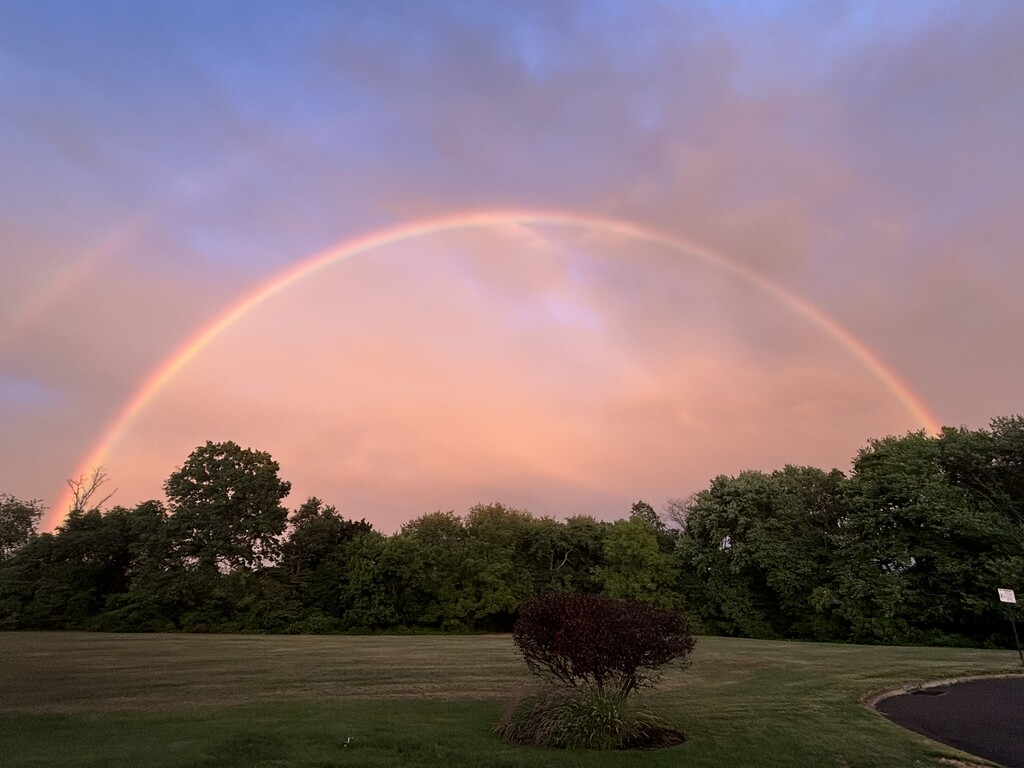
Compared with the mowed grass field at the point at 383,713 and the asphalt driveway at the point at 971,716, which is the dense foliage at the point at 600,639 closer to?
the mowed grass field at the point at 383,713

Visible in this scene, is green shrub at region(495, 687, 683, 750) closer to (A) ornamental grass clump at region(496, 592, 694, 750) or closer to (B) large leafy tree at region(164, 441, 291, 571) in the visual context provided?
(A) ornamental grass clump at region(496, 592, 694, 750)

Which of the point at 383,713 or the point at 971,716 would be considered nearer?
the point at 383,713

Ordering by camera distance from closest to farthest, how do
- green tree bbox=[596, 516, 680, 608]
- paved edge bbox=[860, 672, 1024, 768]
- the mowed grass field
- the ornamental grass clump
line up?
1. the mowed grass field
2. paved edge bbox=[860, 672, 1024, 768]
3. the ornamental grass clump
4. green tree bbox=[596, 516, 680, 608]

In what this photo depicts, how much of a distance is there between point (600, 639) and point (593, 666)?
0.46m

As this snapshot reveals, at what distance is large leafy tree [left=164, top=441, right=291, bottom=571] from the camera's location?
1876 inches

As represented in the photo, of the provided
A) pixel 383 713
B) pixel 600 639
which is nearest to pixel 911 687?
pixel 600 639

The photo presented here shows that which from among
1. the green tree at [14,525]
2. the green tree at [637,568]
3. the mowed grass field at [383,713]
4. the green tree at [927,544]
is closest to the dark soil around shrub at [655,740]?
the mowed grass field at [383,713]

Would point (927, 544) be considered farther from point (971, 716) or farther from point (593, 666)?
point (593, 666)

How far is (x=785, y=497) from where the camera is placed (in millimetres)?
45812

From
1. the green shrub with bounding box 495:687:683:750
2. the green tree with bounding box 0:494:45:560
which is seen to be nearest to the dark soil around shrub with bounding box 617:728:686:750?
the green shrub with bounding box 495:687:683:750

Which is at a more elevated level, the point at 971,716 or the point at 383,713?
the point at 383,713

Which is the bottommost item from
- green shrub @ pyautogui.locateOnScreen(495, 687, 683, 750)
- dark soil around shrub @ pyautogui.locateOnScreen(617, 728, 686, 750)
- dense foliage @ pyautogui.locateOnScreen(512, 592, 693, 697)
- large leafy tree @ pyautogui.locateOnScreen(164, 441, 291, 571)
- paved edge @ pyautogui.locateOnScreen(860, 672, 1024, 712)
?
paved edge @ pyautogui.locateOnScreen(860, 672, 1024, 712)

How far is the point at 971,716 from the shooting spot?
1219 centimetres

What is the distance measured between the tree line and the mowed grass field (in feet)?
57.9
